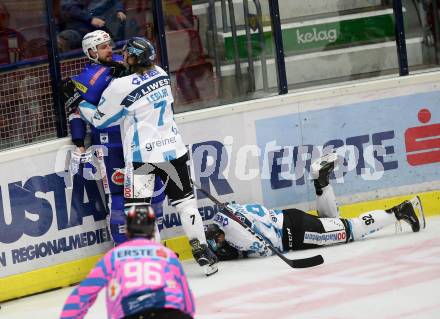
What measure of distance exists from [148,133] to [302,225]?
4.09ft

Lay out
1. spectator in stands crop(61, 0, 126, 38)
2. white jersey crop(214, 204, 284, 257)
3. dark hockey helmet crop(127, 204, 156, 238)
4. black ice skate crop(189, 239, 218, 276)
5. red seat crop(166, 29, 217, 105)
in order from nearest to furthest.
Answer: dark hockey helmet crop(127, 204, 156, 238)
black ice skate crop(189, 239, 218, 276)
white jersey crop(214, 204, 284, 257)
spectator in stands crop(61, 0, 126, 38)
red seat crop(166, 29, 217, 105)

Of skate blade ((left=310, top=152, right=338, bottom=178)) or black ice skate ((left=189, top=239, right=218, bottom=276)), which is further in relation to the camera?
skate blade ((left=310, top=152, right=338, bottom=178))

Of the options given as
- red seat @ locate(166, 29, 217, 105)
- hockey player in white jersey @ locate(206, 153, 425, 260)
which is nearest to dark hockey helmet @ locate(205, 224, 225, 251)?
hockey player in white jersey @ locate(206, 153, 425, 260)

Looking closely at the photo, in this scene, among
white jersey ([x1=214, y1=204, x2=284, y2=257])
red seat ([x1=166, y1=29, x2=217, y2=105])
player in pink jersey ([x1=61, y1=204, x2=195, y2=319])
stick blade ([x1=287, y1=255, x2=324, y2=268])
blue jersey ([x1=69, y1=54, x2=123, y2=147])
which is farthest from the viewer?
red seat ([x1=166, y1=29, x2=217, y2=105])

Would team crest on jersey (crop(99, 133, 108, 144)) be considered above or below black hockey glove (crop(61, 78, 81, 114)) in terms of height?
below

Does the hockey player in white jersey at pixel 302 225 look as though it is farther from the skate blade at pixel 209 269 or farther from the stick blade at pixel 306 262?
the stick blade at pixel 306 262

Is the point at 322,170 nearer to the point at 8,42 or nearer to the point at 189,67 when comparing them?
the point at 189,67

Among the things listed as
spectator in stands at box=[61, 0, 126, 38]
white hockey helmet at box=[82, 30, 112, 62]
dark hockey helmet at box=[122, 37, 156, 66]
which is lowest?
dark hockey helmet at box=[122, 37, 156, 66]

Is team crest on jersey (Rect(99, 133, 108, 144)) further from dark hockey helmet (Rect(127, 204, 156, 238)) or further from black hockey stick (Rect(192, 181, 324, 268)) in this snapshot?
dark hockey helmet (Rect(127, 204, 156, 238))

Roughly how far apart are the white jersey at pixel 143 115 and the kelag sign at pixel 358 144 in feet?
3.43

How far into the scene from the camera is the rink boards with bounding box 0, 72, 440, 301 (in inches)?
291

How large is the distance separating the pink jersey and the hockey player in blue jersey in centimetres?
335

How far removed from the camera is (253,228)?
7594mm

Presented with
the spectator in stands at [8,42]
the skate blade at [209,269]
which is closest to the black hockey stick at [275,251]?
the skate blade at [209,269]
